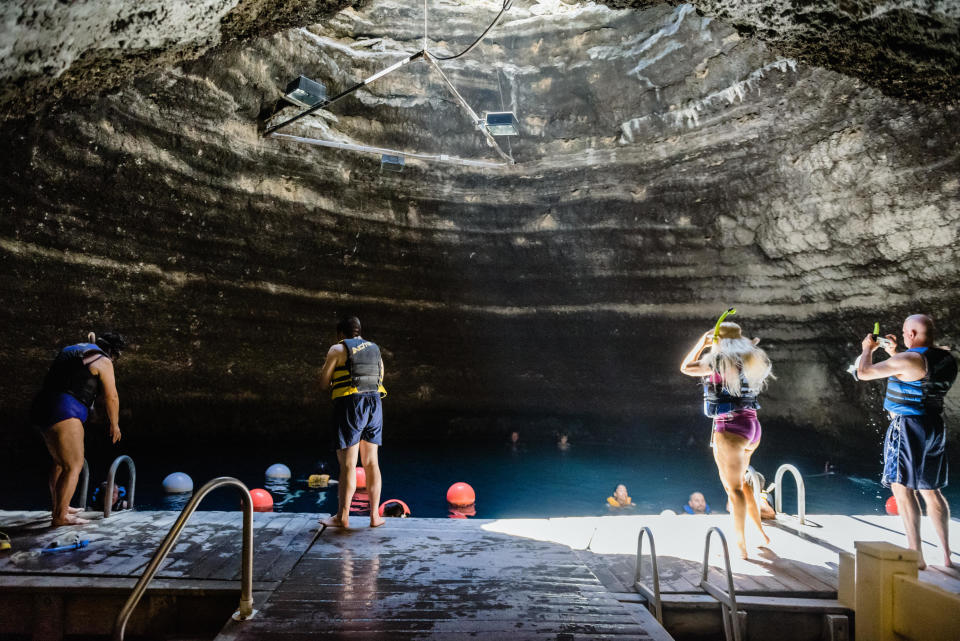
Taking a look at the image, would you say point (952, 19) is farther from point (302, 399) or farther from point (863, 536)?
point (302, 399)

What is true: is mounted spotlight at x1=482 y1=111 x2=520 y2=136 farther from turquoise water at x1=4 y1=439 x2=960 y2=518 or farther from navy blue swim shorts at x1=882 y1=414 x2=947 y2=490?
turquoise water at x1=4 y1=439 x2=960 y2=518

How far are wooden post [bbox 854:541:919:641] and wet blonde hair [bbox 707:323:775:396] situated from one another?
117 cm

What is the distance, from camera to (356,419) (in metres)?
4.21

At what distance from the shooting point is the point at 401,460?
13883 mm

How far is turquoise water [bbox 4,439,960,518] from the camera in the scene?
10.2 meters

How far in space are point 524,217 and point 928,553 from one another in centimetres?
957

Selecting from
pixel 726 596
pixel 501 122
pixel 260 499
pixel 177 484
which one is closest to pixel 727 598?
pixel 726 596

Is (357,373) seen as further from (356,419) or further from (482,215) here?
(482,215)

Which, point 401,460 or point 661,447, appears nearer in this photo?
point 401,460

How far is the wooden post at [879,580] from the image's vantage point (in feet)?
10.3

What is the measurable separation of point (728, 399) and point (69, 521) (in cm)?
539

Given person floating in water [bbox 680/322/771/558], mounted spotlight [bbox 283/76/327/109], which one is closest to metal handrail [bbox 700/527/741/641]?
person floating in water [bbox 680/322/771/558]

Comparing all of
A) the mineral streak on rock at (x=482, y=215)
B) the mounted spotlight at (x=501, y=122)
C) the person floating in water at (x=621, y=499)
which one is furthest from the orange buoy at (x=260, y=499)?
the mounted spotlight at (x=501, y=122)

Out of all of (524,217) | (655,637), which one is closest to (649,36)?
(524,217)
